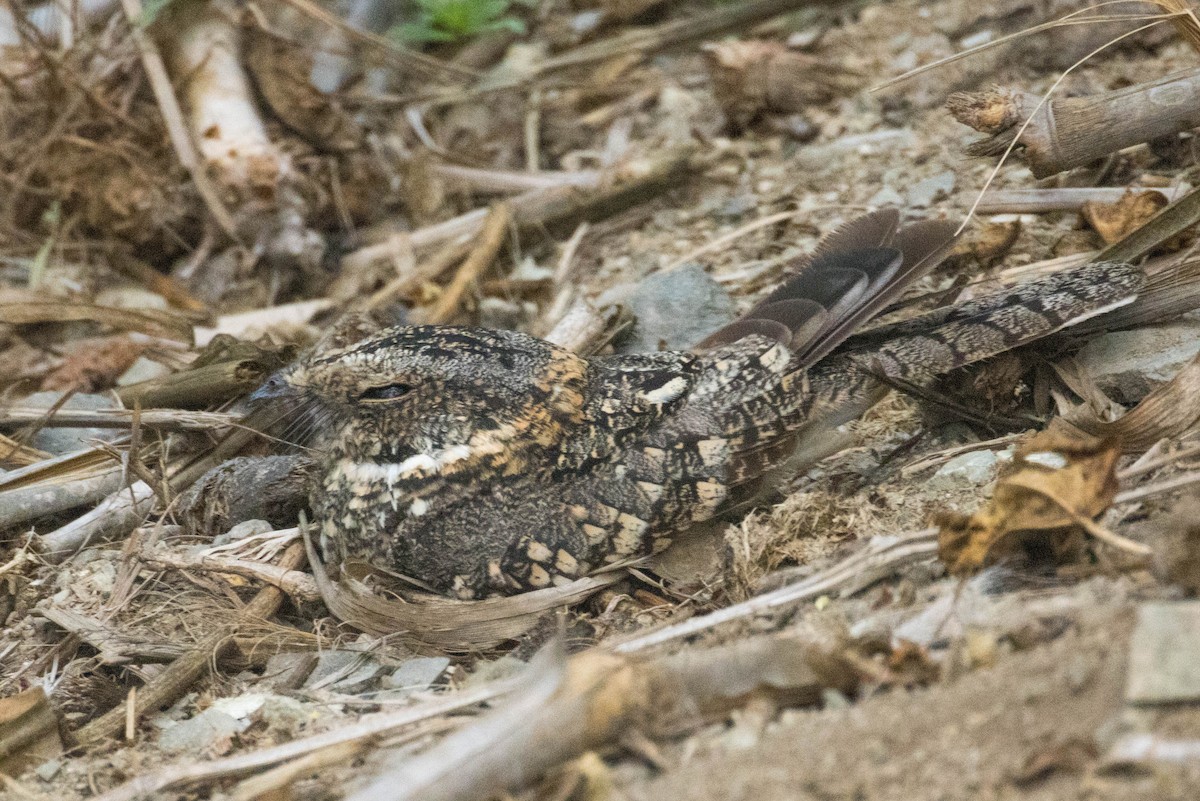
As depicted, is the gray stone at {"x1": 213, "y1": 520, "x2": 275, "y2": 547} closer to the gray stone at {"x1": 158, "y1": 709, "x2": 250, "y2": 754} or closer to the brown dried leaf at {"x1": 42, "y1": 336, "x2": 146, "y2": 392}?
the gray stone at {"x1": 158, "y1": 709, "x2": 250, "y2": 754}

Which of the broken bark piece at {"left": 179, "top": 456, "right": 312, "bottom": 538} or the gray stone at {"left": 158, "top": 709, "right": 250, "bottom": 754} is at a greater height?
the broken bark piece at {"left": 179, "top": 456, "right": 312, "bottom": 538}

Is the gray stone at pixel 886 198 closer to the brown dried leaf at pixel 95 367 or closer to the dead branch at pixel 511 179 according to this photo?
the dead branch at pixel 511 179

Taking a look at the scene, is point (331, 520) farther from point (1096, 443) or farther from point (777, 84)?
point (777, 84)

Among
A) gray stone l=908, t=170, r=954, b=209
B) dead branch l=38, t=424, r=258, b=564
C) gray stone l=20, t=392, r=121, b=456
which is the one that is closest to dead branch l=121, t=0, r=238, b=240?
gray stone l=20, t=392, r=121, b=456

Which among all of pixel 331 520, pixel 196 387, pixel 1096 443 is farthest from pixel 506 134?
pixel 1096 443

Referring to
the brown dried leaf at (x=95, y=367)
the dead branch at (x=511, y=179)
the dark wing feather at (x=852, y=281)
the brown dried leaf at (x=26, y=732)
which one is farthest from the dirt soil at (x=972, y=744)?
the dead branch at (x=511, y=179)

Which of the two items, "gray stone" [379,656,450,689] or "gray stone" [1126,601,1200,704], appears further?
"gray stone" [379,656,450,689]

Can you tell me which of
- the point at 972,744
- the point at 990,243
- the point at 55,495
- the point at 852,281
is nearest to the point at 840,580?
the point at 972,744
